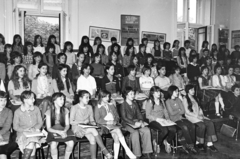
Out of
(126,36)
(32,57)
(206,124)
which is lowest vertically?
(206,124)

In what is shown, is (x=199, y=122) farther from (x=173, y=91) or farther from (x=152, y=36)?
(x=152, y=36)

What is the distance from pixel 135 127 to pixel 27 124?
58.1 inches

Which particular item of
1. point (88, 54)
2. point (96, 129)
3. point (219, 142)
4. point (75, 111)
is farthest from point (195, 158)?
point (88, 54)

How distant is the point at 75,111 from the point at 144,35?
5004mm

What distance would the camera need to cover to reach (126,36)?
7.95m

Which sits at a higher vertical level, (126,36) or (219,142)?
(126,36)

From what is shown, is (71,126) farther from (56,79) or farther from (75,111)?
(56,79)

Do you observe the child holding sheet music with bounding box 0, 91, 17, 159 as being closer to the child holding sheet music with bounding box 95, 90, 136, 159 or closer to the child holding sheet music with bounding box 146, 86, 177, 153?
the child holding sheet music with bounding box 95, 90, 136, 159

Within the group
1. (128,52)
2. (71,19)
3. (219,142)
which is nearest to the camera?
(219,142)

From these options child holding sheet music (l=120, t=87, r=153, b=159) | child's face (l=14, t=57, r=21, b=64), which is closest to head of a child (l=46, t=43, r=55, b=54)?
child's face (l=14, t=57, r=21, b=64)

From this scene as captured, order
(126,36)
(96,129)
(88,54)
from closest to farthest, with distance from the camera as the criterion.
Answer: (96,129) < (88,54) < (126,36)

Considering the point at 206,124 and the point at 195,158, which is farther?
the point at 206,124

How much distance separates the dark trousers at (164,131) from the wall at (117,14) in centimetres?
390

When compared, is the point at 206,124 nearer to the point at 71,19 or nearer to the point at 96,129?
the point at 96,129
